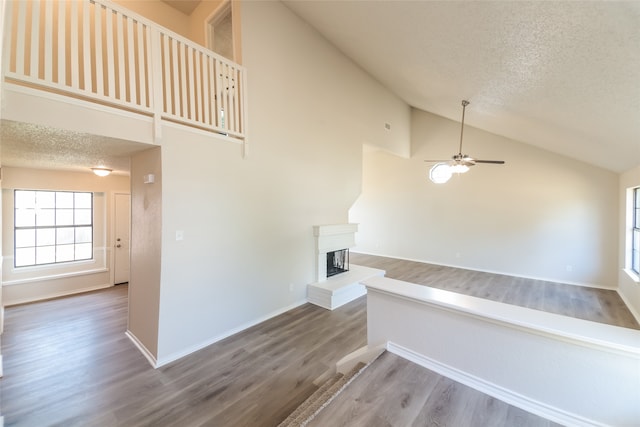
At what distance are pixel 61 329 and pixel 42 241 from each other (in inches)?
93.8

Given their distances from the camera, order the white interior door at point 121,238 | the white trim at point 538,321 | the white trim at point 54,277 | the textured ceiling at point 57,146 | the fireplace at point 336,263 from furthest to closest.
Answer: the white interior door at point 121,238 → the fireplace at point 336,263 → the white trim at point 54,277 → the textured ceiling at point 57,146 → the white trim at point 538,321

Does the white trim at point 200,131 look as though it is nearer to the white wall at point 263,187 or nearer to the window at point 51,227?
the white wall at point 263,187

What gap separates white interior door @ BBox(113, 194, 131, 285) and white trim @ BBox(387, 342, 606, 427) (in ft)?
19.8

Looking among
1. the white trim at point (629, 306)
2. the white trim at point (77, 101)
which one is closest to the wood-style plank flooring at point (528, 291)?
the white trim at point (629, 306)

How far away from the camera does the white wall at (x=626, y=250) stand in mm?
3951

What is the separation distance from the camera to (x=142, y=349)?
9.86 feet

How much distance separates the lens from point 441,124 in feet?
22.8

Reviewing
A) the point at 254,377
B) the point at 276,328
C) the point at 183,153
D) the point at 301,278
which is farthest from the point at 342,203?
the point at 254,377

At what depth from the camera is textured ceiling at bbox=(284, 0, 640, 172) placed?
5.01ft

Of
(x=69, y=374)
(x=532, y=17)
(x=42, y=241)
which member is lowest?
(x=69, y=374)

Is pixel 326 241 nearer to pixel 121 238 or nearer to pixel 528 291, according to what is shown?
pixel 528 291

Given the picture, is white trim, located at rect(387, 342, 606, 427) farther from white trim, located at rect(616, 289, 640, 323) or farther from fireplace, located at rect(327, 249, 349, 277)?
white trim, located at rect(616, 289, 640, 323)

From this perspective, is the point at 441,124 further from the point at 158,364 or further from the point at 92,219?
the point at 92,219

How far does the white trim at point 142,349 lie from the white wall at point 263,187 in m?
0.10
